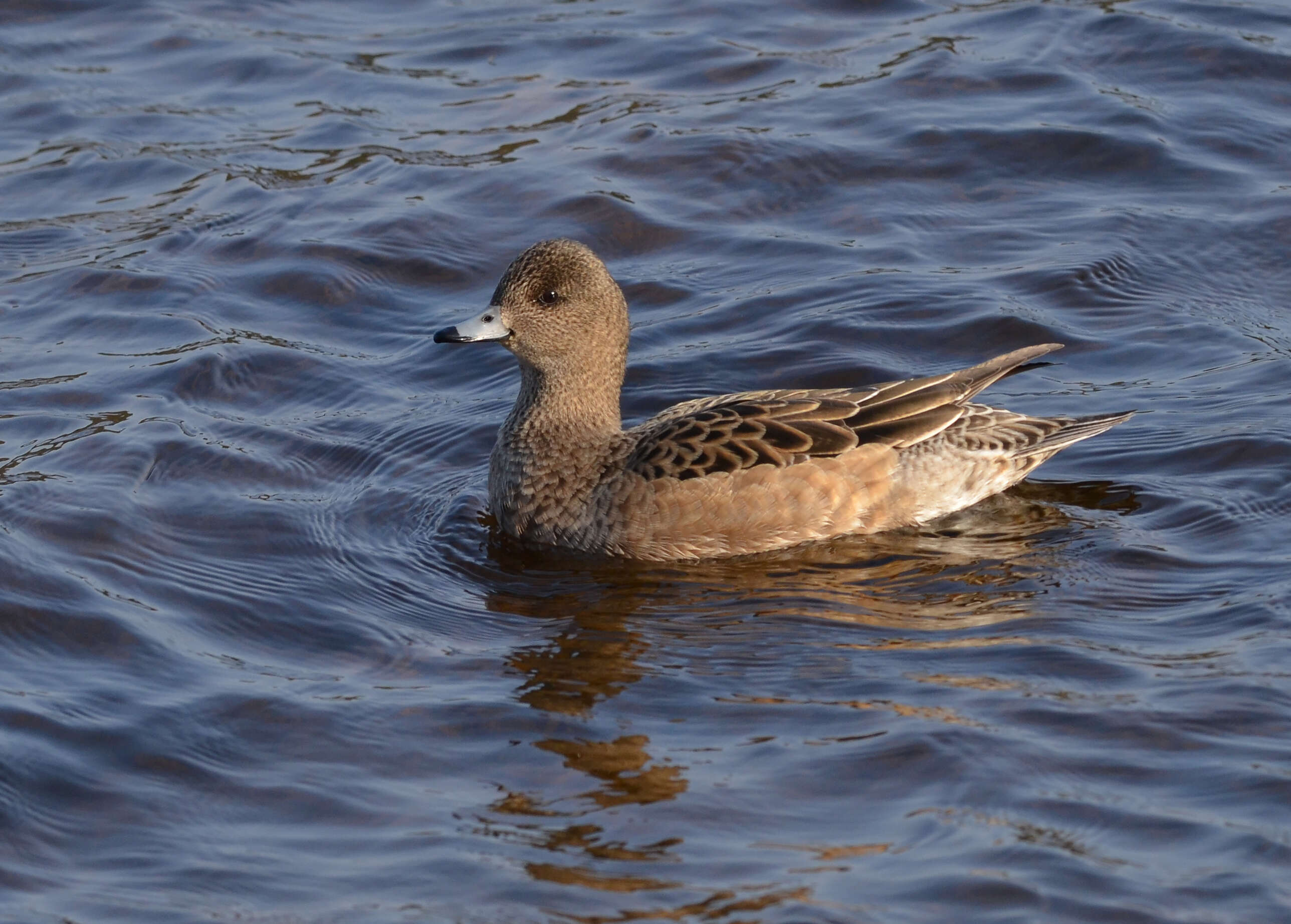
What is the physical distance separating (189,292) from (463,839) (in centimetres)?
542

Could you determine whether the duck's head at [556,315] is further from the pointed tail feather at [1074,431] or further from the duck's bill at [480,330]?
the pointed tail feather at [1074,431]

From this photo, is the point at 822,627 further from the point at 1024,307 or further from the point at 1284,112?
the point at 1284,112

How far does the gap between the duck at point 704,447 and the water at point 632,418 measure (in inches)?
6.5

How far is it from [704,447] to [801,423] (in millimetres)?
445

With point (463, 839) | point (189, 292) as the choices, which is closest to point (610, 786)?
point (463, 839)

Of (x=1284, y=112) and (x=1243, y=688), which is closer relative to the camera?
(x=1243, y=688)

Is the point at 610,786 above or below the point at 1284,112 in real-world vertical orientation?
below

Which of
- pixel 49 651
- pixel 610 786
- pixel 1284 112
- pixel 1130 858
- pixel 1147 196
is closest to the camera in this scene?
pixel 1130 858

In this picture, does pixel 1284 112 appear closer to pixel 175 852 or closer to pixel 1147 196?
pixel 1147 196

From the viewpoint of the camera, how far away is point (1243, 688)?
6.18m

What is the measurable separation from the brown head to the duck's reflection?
3.01ft

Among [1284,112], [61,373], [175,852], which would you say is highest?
[1284,112]

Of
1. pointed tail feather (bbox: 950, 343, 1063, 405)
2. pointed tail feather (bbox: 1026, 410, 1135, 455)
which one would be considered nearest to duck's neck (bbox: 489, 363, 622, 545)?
pointed tail feather (bbox: 950, 343, 1063, 405)

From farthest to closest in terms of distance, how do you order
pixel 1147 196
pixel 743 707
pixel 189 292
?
1. pixel 1147 196
2. pixel 189 292
3. pixel 743 707
